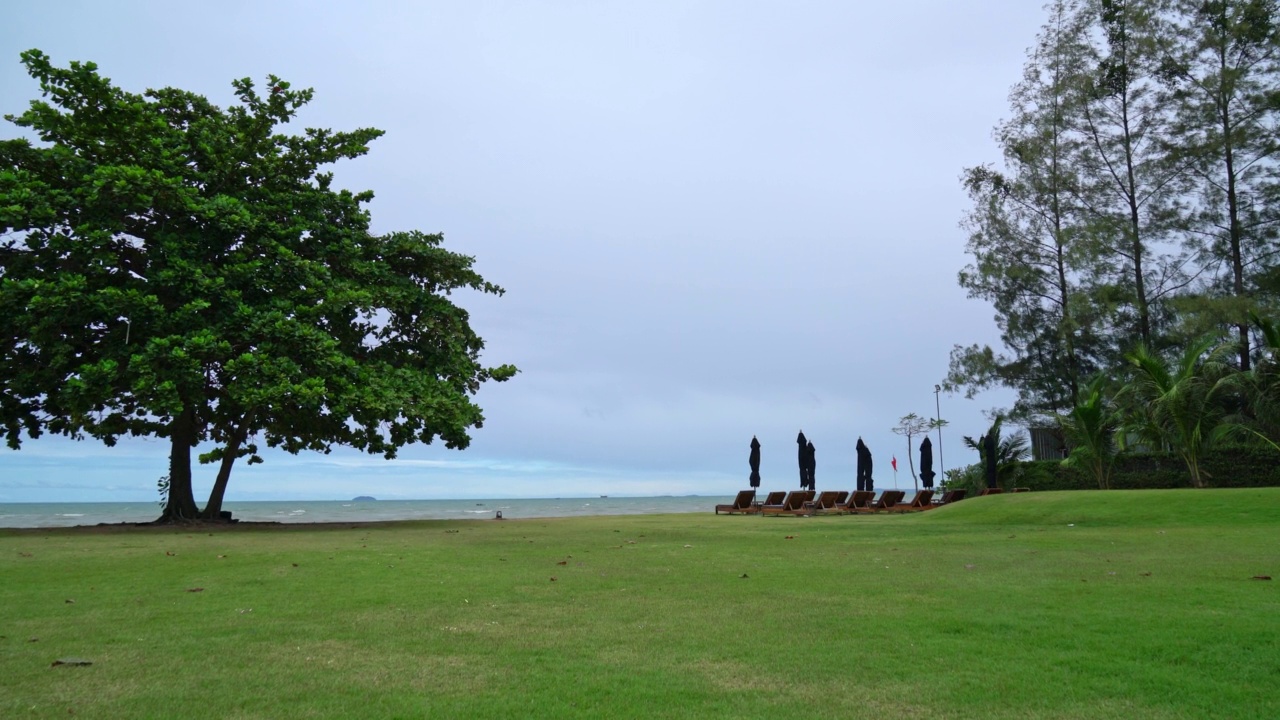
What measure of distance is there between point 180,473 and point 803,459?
66.6 ft

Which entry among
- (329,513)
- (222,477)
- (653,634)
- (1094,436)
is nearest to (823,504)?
(1094,436)

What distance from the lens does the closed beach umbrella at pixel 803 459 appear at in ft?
102

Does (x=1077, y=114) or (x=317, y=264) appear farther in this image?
(x=1077, y=114)

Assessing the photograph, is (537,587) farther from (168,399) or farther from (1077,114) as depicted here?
(1077,114)

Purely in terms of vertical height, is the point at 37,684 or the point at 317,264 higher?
the point at 317,264

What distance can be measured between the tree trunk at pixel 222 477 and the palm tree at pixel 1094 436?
904 inches

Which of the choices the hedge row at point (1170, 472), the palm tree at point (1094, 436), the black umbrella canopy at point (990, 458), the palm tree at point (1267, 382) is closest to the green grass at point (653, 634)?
the palm tree at point (1267, 382)

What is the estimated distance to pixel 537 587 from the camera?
317 inches

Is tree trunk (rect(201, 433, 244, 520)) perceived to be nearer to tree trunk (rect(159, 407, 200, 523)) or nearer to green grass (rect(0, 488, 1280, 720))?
tree trunk (rect(159, 407, 200, 523))

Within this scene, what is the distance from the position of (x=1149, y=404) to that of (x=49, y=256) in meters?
27.3

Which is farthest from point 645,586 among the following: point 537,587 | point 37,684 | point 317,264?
point 317,264

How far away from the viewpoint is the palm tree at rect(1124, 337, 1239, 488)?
21969 millimetres

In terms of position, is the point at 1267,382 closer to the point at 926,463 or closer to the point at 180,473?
the point at 926,463

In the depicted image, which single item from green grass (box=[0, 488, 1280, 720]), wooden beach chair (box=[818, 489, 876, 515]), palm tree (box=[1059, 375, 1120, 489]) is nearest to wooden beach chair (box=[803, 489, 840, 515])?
wooden beach chair (box=[818, 489, 876, 515])
